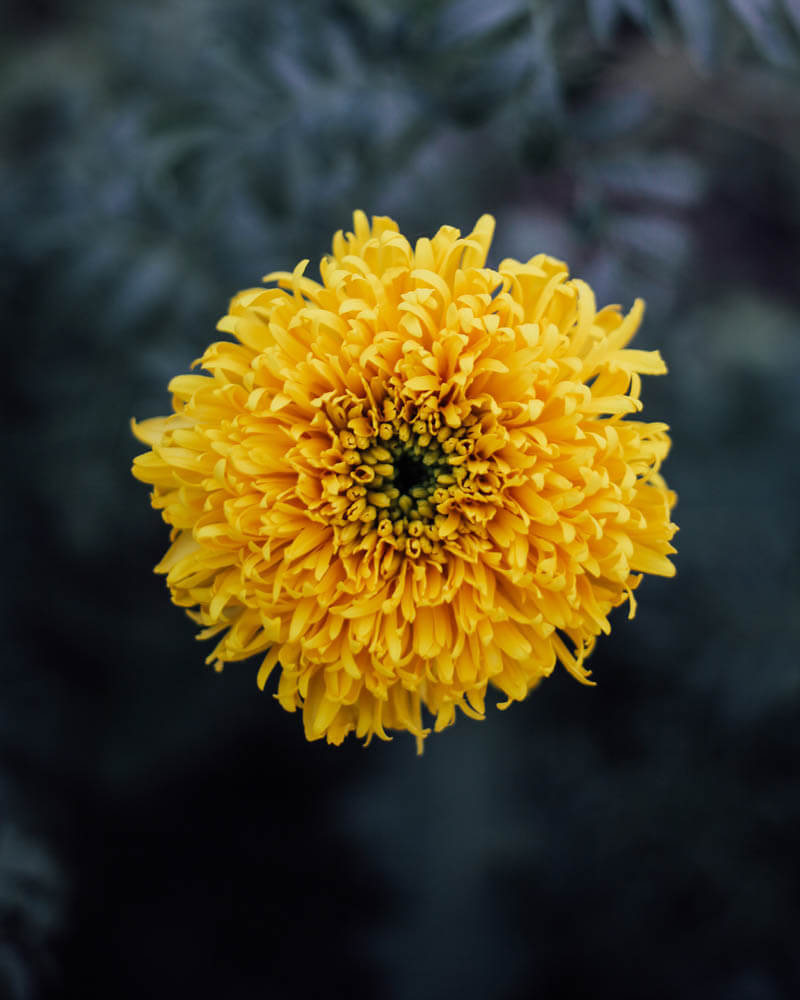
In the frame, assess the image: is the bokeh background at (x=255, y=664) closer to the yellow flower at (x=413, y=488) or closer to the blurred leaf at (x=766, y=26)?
the blurred leaf at (x=766, y=26)

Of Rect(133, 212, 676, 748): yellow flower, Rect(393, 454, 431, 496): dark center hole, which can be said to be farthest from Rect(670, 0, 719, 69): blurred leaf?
Rect(393, 454, 431, 496): dark center hole

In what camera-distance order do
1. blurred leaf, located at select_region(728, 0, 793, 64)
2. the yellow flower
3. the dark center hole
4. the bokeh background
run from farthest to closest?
1. the bokeh background
2. blurred leaf, located at select_region(728, 0, 793, 64)
3. the dark center hole
4. the yellow flower

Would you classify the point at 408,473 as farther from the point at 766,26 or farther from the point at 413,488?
the point at 766,26

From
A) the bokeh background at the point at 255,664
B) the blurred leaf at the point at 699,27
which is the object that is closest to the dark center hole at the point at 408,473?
the bokeh background at the point at 255,664

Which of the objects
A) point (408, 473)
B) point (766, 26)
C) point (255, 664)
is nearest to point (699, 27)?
point (766, 26)

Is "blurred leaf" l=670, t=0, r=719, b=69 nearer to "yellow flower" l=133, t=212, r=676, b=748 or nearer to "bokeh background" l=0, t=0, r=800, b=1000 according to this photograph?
"bokeh background" l=0, t=0, r=800, b=1000

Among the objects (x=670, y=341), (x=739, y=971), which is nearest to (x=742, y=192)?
(x=670, y=341)
